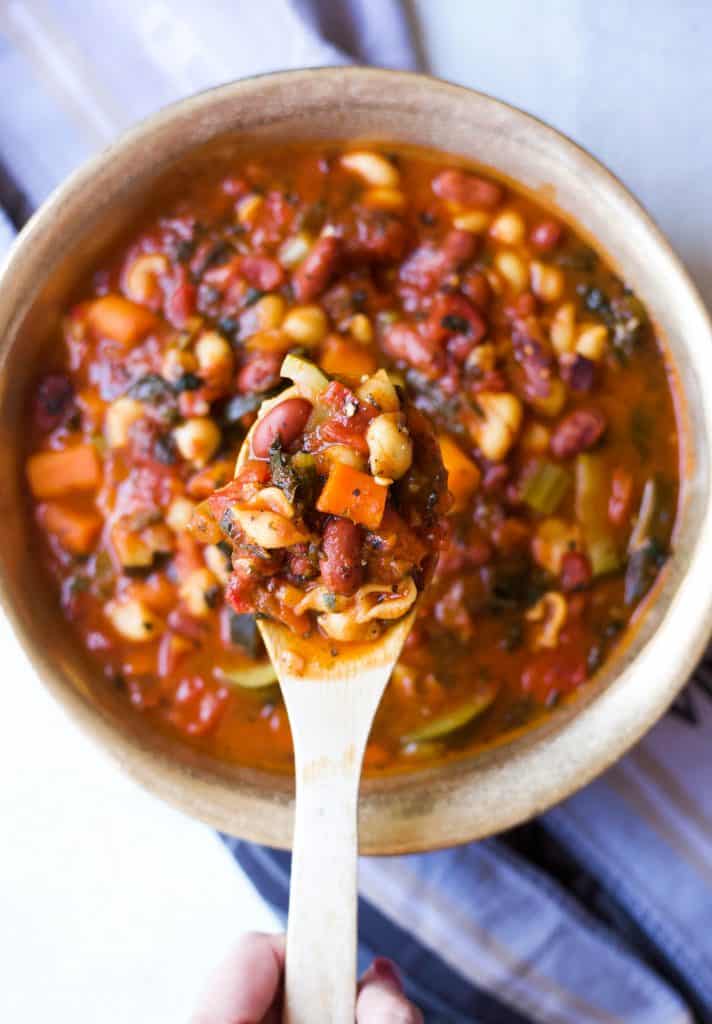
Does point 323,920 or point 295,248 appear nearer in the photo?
point 323,920

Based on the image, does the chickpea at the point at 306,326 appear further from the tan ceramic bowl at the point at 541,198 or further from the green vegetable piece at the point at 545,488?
the green vegetable piece at the point at 545,488

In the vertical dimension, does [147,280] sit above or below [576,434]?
above

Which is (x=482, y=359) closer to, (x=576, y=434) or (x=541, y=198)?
(x=576, y=434)

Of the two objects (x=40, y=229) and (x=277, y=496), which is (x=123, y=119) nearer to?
(x=40, y=229)

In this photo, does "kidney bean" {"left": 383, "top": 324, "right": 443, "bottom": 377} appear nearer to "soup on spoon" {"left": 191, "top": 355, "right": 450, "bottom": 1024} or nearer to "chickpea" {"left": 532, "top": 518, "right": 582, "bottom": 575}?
"chickpea" {"left": 532, "top": 518, "right": 582, "bottom": 575}

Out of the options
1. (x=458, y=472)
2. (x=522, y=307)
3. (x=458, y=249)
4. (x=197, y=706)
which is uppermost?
(x=458, y=249)

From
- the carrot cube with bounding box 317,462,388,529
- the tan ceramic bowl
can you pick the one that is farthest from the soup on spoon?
the tan ceramic bowl

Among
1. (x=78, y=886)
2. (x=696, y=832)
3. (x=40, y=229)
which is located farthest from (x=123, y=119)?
(x=696, y=832)

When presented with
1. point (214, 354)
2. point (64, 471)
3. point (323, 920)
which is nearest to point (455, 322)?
point (214, 354)
